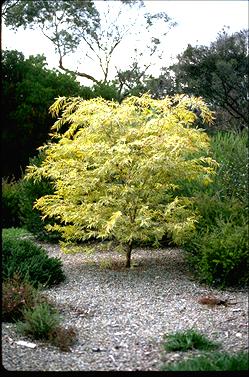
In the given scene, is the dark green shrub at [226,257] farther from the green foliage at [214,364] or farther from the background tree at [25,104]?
the background tree at [25,104]

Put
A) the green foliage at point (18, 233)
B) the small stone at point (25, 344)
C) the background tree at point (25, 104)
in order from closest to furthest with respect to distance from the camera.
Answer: the small stone at point (25, 344) → the green foliage at point (18, 233) → the background tree at point (25, 104)

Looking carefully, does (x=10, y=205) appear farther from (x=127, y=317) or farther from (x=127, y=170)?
(x=127, y=317)

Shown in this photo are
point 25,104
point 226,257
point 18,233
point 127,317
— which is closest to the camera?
point 127,317

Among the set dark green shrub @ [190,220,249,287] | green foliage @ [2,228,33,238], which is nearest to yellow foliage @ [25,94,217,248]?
dark green shrub @ [190,220,249,287]

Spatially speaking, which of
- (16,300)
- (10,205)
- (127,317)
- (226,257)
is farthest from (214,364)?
(10,205)

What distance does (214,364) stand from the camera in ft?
12.6

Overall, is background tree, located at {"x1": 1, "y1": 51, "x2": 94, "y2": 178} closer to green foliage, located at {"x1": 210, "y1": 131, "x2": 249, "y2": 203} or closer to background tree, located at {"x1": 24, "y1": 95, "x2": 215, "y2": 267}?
green foliage, located at {"x1": 210, "y1": 131, "x2": 249, "y2": 203}

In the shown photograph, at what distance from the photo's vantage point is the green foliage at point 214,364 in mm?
3729

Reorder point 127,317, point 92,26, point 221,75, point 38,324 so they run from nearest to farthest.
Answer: point 38,324 → point 127,317 → point 92,26 → point 221,75

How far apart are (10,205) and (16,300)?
6.78 meters

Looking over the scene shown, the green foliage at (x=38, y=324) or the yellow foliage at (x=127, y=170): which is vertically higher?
the yellow foliage at (x=127, y=170)

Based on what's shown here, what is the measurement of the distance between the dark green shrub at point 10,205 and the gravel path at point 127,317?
4287 mm

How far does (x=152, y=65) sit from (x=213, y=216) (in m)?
13.2

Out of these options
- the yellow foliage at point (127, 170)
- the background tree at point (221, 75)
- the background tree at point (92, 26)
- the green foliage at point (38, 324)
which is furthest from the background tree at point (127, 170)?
the background tree at point (221, 75)
